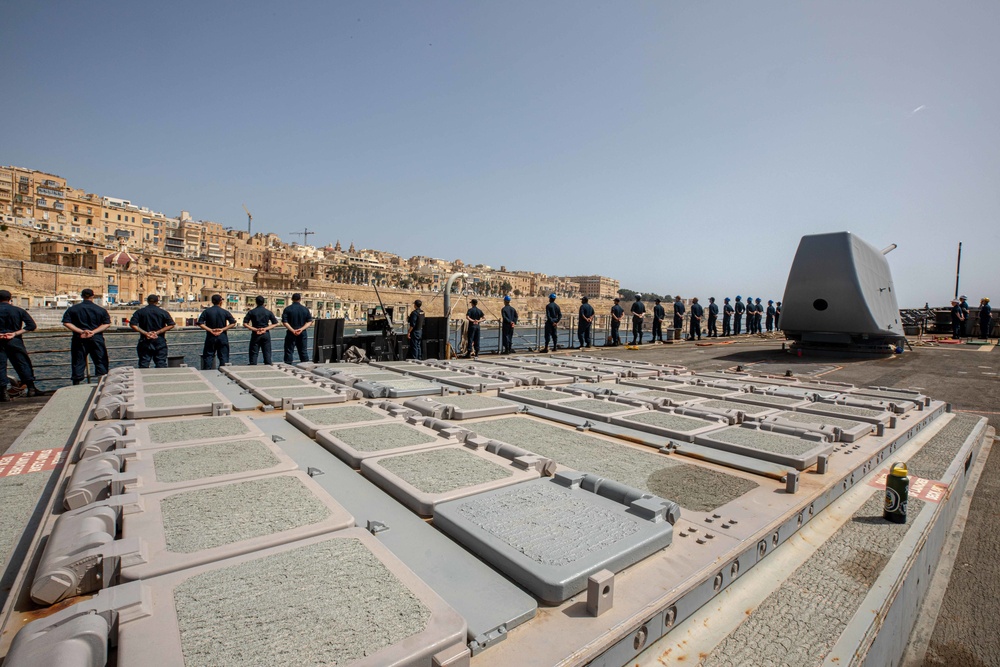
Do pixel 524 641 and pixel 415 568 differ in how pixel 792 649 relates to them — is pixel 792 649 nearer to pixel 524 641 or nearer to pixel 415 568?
pixel 524 641

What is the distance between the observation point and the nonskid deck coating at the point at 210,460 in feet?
9.09

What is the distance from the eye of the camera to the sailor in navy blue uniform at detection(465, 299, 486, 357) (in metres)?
13.9

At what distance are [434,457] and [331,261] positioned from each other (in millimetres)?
163535

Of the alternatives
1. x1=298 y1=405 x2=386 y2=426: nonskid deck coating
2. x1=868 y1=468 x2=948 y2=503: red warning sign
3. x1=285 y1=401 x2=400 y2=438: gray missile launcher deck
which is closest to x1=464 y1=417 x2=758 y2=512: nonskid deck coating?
x1=285 y1=401 x2=400 y2=438: gray missile launcher deck

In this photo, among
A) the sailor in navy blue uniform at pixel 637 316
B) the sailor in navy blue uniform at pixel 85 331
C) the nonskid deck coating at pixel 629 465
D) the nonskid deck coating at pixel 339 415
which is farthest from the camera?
the sailor in navy blue uniform at pixel 637 316

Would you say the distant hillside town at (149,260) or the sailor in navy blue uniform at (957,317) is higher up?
the distant hillside town at (149,260)

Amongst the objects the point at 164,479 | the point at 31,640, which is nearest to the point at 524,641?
the point at 31,640

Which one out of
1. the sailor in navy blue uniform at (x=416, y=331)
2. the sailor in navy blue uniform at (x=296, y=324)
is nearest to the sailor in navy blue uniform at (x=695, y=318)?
the sailor in navy blue uniform at (x=416, y=331)

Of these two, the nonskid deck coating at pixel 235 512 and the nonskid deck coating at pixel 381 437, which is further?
the nonskid deck coating at pixel 381 437

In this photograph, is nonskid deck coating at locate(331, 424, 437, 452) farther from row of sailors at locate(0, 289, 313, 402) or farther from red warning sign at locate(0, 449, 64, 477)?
row of sailors at locate(0, 289, 313, 402)

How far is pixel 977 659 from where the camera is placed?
2465 millimetres

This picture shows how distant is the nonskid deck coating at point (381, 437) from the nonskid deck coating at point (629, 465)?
638mm

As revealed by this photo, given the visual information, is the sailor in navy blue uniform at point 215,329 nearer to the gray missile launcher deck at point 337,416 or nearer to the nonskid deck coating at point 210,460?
the gray missile launcher deck at point 337,416

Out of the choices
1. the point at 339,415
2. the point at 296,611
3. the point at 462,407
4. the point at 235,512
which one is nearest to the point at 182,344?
the point at 339,415
